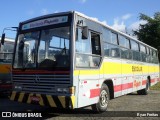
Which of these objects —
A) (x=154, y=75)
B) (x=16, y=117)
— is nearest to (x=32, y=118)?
(x=16, y=117)

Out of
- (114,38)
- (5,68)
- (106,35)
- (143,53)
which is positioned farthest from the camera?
(143,53)

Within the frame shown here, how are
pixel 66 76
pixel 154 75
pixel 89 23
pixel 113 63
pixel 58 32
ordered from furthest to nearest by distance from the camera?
pixel 154 75 < pixel 113 63 < pixel 89 23 < pixel 58 32 < pixel 66 76

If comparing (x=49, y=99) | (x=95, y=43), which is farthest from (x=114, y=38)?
(x=49, y=99)

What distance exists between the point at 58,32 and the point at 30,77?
1.64m

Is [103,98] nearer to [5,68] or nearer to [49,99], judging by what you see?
[49,99]

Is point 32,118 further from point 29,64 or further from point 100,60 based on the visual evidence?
point 100,60

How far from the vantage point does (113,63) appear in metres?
11.3

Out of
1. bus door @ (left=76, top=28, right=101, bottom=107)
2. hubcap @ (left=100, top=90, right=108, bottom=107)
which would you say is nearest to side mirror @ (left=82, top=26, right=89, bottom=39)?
bus door @ (left=76, top=28, right=101, bottom=107)

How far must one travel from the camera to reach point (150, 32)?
130 feet

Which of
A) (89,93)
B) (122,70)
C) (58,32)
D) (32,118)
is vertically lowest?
(32,118)

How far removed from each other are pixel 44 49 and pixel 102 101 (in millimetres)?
2827

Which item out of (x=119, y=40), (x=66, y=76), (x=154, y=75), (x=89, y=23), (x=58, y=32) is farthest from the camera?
(x=154, y=75)

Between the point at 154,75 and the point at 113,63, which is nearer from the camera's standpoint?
the point at 113,63

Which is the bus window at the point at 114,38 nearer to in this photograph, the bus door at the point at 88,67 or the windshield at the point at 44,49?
the bus door at the point at 88,67
